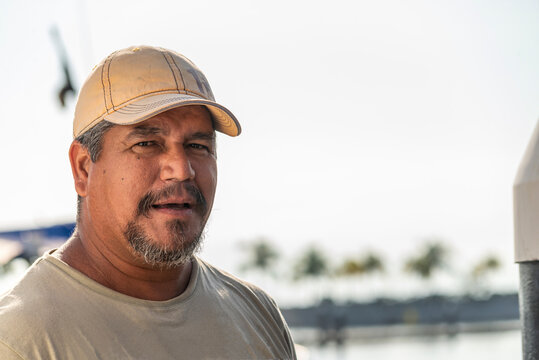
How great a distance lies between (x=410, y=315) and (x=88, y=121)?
80668mm

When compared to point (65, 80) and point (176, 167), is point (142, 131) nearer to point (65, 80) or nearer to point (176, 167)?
point (176, 167)

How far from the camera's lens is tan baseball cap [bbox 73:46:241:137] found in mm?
2029

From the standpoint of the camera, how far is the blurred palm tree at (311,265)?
93375 millimetres

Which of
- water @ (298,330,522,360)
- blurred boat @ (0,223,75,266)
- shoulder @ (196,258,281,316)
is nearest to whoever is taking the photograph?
shoulder @ (196,258,281,316)

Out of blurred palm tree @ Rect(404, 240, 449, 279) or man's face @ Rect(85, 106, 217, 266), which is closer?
man's face @ Rect(85, 106, 217, 266)

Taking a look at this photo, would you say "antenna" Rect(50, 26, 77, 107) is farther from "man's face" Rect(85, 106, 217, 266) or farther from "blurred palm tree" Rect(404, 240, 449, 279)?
"blurred palm tree" Rect(404, 240, 449, 279)

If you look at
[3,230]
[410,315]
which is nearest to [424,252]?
[410,315]

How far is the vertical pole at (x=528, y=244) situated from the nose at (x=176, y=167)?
3.17 ft

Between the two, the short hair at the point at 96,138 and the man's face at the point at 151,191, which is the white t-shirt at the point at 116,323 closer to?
the man's face at the point at 151,191

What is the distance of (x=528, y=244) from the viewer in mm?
2037

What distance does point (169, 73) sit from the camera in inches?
83.7

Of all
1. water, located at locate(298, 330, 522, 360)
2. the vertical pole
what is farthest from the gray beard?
water, located at locate(298, 330, 522, 360)

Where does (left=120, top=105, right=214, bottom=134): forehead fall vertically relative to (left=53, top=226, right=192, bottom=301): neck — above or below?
above

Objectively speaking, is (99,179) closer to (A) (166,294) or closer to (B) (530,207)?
(A) (166,294)
